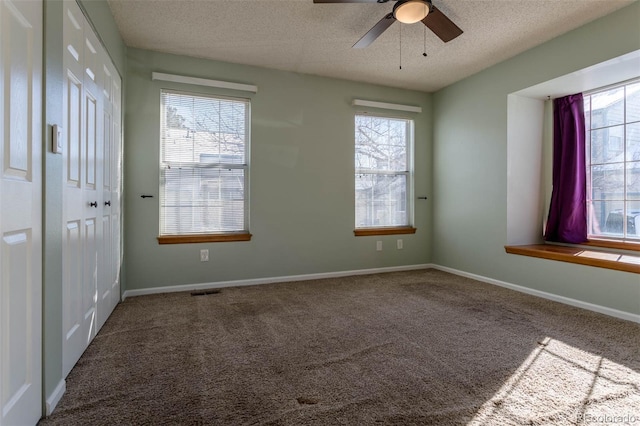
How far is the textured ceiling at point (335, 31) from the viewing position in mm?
2676

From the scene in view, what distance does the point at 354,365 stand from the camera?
75.8 inches

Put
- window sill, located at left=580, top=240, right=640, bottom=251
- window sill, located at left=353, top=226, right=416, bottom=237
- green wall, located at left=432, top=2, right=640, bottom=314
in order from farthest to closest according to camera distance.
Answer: window sill, located at left=353, top=226, right=416, bottom=237 < window sill, located at left=580, top=240, right=640, bottom=251 < green wall, located at left=432, top=2, right=640, bottom=314

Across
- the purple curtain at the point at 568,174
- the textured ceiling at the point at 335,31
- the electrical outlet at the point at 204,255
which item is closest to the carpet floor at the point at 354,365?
the electrical outlet at the point at 204,255

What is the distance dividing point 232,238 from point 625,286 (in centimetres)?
361

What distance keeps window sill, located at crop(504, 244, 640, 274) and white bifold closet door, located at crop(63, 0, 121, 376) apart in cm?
386

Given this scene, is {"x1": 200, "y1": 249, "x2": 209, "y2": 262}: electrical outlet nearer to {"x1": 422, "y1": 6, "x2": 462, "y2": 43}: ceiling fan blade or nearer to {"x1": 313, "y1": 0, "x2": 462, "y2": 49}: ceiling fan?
{"x1": 313, "y1": 0, "x2": 462, "y2": 49}: ceiling fan

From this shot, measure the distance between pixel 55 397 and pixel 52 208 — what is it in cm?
86

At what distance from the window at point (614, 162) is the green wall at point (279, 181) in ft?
6.12

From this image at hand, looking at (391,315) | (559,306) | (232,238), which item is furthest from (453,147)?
(232,238)

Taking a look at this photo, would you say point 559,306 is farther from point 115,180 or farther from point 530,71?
point 115,180

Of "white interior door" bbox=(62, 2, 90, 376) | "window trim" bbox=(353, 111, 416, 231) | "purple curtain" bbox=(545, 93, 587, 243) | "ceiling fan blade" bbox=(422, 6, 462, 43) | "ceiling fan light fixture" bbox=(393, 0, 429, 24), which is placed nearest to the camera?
"white interior door" bbox=(62, 2, 90, 376)

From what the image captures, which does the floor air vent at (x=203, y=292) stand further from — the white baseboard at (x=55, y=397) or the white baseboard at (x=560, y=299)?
the white baseboard at (x=560, y=299)

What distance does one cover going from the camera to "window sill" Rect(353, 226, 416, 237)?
4.35 metres

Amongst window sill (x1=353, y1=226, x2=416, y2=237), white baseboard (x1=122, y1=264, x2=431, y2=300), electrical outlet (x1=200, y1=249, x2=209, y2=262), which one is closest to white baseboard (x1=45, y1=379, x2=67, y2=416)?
white baseboard (x1=122, y1=264, x2=431, y2=300)
